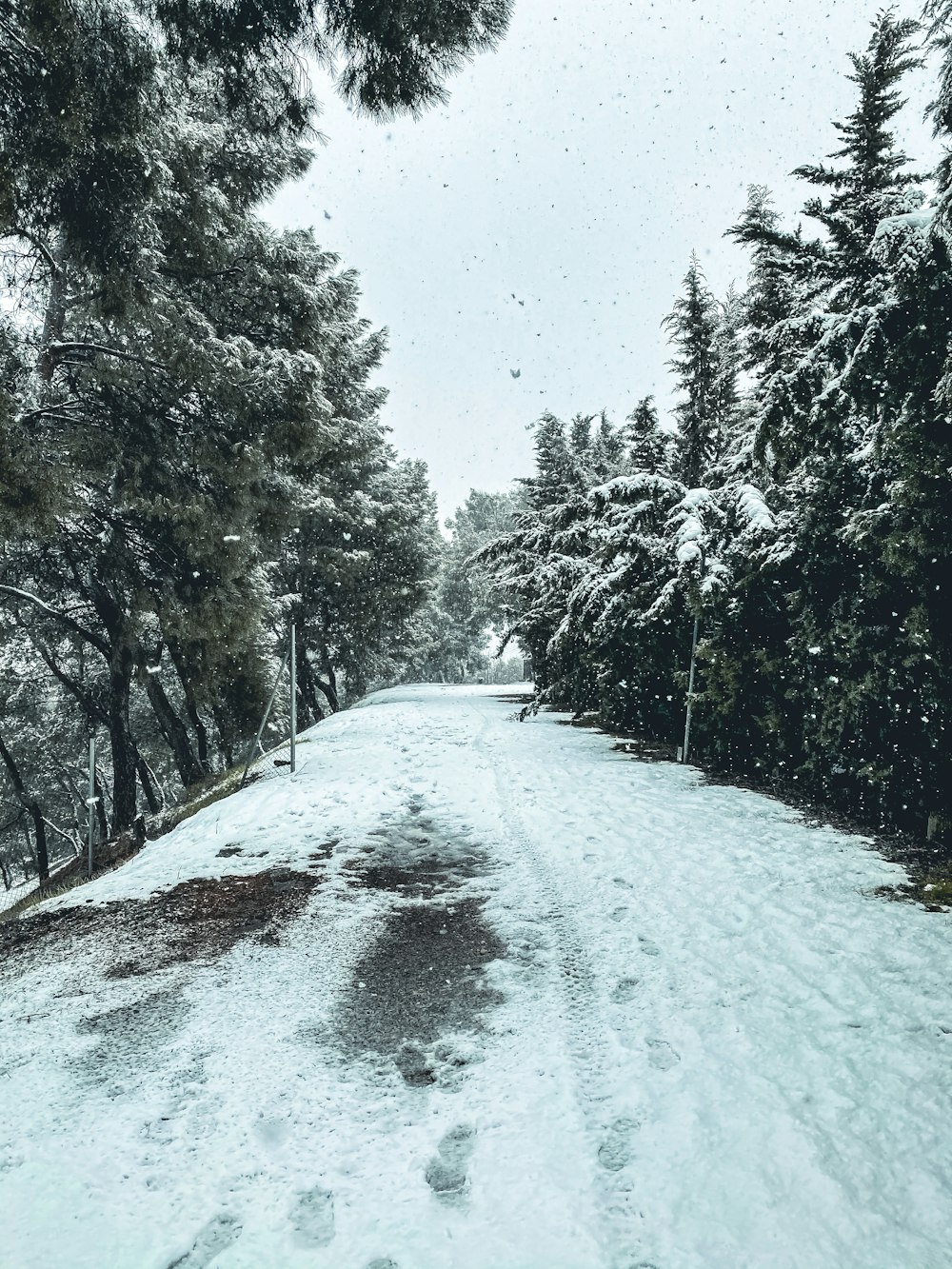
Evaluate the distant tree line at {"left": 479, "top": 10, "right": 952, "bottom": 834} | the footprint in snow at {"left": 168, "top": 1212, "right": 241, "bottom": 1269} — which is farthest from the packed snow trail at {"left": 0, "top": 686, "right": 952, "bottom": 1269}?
the distant tree line at {"left": 479, "top": 10, "right": 952, "bottom": 834}

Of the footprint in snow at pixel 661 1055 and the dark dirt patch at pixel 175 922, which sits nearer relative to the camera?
the footprint in snow at pixel 661 1055

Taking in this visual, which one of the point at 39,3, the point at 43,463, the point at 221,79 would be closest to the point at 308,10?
the point at 221,79

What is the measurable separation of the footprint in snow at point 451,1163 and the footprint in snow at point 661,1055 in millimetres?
844

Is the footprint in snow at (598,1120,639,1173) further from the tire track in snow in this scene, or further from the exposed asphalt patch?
the exposed asphalt patch

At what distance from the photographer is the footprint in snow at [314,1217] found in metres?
2.04

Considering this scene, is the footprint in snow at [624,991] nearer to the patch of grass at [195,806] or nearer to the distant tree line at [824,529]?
the distant tree line at [824,529]

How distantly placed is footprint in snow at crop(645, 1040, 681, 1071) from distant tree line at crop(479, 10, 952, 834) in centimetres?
358

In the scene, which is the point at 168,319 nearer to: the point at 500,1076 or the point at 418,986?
the point at 418,986

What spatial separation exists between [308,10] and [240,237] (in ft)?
20.8

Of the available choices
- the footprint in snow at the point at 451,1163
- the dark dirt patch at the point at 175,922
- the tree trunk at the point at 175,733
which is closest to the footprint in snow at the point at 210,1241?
the footprint in snow at the point at 451,1163

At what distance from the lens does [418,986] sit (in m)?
3.55

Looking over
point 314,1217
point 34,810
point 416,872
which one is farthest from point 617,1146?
point 34,810

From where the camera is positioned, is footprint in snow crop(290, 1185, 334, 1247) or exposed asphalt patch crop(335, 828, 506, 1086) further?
exposed asphalt patch crop(335, 828, 506, 1086)

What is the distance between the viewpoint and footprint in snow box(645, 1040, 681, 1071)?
2.85m
